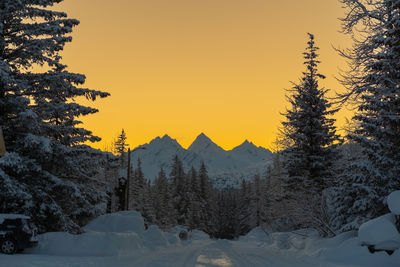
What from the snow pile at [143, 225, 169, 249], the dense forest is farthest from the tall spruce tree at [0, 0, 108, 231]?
the snow pile at [143, 225, 169, 249]

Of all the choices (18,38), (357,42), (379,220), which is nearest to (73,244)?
(18,38)

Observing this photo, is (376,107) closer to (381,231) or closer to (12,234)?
(381,231)

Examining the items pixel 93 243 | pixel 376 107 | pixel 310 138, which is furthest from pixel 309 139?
pixel 93 243

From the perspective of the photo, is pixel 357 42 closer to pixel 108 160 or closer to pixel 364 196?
pixel 364 196

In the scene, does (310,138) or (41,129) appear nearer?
(41,129)

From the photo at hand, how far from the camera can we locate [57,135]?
19031 mm

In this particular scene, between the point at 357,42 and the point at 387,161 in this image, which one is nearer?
the point at 357,42

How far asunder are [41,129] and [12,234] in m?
5.02

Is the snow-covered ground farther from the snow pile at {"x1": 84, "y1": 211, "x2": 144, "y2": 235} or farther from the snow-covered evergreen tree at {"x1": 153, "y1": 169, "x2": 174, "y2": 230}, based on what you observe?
the snow-covered evergreen tree at {"x1": 153, "y1": 169, "x2": 174, "y2": 230}

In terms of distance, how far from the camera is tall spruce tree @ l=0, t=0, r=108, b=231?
16.1 m

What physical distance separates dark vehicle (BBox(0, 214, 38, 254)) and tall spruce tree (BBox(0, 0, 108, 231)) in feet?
3.70

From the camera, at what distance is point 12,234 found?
1444 centimetres

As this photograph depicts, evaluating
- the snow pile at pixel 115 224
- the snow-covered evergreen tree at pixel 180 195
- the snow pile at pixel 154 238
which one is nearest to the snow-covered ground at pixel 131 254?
the snow pile at pixel 115 224

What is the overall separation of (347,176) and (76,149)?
42.7 ft
